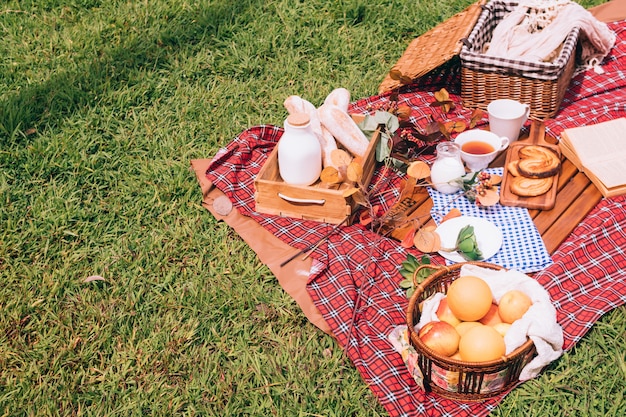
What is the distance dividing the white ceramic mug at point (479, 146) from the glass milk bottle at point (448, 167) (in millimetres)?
115

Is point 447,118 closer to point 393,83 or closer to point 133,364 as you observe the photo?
point 393,83

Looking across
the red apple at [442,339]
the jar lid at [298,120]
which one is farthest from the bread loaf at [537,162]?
the red apple at [442,339]

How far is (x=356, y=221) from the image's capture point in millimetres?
3641

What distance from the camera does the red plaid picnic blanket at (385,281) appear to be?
2830 millimetres

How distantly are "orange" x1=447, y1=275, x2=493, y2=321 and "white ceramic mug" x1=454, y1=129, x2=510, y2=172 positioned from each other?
45.8 inches

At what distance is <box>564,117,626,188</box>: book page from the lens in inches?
142

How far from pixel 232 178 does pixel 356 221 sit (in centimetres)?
80

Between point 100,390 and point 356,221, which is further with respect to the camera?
point 356,221

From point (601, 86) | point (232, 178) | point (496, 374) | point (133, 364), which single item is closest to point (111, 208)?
point (232, 178)

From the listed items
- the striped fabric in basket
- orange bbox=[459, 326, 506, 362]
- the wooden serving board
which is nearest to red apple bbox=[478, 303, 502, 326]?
orange bbox=[459, 326, 506, 362]

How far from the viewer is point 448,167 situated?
3637 mm

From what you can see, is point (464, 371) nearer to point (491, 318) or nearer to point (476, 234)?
point (491, 318)

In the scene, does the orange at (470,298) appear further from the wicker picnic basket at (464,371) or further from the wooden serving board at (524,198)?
the wooden serving board at (524,198)

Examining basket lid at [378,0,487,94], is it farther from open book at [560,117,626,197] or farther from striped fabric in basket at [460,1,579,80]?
open book at [560,117,626,197]
